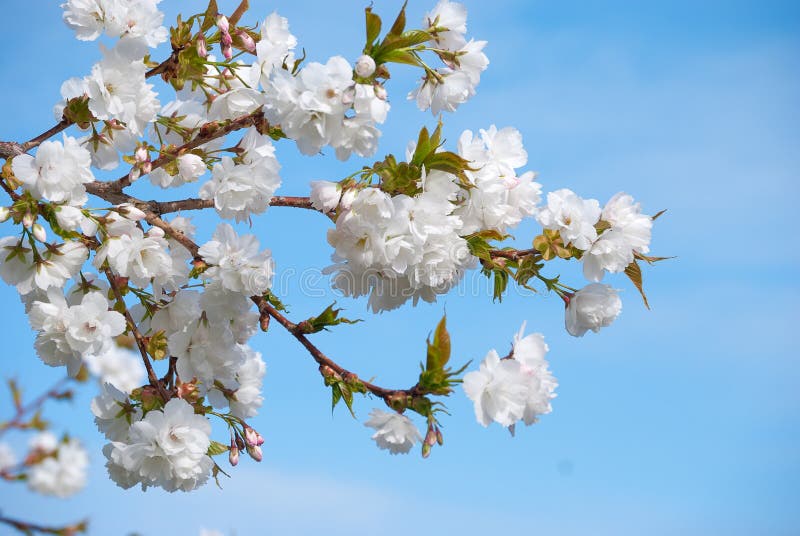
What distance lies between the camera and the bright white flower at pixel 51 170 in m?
2.06

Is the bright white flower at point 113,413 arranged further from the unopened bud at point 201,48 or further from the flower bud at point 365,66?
the flower bud at point 365,66

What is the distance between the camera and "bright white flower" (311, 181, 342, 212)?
199cm

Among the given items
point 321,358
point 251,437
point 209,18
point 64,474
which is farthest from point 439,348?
point 64,474

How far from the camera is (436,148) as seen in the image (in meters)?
2.00

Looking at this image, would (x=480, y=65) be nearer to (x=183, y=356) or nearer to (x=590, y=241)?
(x=590, y=241)

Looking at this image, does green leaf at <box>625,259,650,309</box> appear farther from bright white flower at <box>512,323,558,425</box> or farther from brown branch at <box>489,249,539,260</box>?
bright white flower at <box>512,323,558,425</box>

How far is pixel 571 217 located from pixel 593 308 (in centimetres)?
26

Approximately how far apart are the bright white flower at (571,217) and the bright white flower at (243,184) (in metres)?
0.75

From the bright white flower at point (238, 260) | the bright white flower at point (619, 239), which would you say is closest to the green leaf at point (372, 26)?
the bright white flower at point (238, 260)

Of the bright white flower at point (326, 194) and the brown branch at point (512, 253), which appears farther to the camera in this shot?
the brown branch at point (512, 253)

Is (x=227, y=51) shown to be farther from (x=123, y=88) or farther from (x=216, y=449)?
(x=216, y=449)

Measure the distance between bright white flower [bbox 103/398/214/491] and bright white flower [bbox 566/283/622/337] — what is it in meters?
1.06

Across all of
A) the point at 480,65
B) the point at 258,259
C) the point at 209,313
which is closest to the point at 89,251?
the point at 209,313

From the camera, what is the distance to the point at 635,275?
222cm
